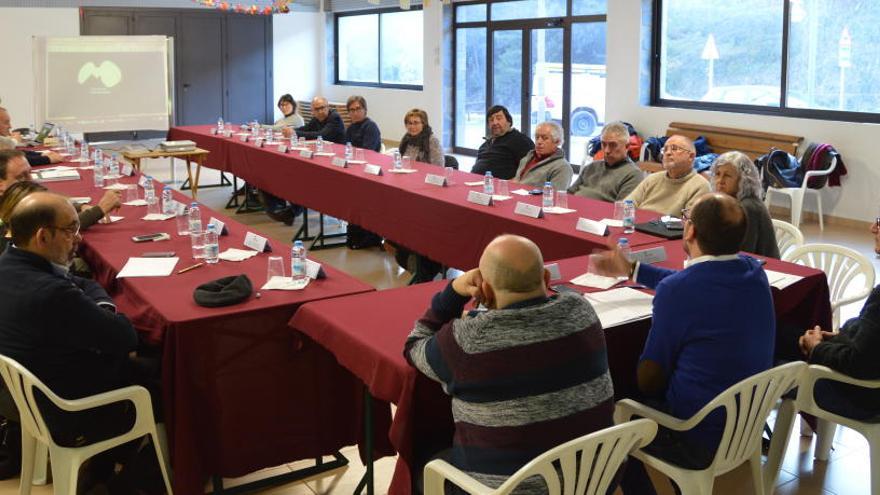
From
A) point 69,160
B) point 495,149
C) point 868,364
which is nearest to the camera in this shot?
point 868,364

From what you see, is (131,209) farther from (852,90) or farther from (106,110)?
(106,110)

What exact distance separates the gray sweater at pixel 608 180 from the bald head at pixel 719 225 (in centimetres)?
249

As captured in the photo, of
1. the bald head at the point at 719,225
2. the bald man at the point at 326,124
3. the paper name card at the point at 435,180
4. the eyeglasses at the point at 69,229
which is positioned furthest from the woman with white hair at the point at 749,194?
the bald man at the point at 326,124

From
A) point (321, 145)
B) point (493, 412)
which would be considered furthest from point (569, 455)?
point (321, 145)

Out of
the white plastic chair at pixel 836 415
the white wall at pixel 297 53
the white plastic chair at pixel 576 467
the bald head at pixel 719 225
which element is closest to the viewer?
the white plastic chair at pixel 576 467

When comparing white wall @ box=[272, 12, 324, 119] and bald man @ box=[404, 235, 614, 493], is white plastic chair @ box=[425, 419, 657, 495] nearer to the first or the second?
bald man @ box=[404, 235, 614, 493]

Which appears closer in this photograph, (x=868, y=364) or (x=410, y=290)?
(x=868, y=364)

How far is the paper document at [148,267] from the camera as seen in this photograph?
3.25 metres

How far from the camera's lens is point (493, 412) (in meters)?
1.92

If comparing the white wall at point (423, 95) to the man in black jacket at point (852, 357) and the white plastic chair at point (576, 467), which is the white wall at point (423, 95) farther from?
the white plastic chair at point (576, 467)

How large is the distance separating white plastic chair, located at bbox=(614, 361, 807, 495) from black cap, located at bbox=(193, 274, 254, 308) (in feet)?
4.10

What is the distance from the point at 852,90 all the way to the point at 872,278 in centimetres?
481

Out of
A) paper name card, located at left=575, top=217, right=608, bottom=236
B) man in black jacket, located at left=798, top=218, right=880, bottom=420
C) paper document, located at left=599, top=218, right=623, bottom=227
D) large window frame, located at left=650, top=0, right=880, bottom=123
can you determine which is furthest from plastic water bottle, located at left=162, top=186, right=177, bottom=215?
large window frame, located at left=650, top=0, right=880, bottom=123

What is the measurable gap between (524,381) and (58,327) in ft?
4.51
